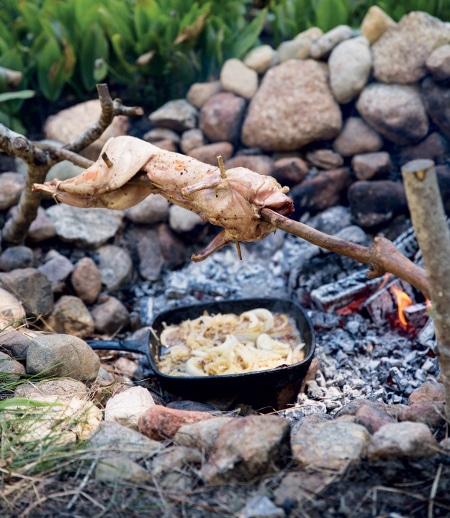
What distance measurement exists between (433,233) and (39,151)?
334cm

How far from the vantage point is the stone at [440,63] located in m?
5.75

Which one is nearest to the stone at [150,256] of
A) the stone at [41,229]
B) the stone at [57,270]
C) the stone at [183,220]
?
the stone at [183,220]

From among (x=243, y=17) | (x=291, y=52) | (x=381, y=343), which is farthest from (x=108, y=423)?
(x=243, y=17)

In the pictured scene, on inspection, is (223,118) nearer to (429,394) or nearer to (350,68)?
(350,68)

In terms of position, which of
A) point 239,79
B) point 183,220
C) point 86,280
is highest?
point 239,79

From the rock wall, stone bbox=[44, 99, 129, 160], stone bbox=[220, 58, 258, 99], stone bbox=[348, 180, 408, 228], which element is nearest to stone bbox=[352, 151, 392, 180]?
the rock wall

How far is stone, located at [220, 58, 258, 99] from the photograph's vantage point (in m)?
6.81

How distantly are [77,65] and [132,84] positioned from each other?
747 millimetres

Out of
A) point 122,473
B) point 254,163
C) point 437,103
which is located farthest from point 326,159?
point 122,473

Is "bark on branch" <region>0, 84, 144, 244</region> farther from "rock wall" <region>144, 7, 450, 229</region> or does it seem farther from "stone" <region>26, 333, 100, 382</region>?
"rock wall" <region>144, 7, 450, 229</region>

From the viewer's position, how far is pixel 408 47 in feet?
20.0

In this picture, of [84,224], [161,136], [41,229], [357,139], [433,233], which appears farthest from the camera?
[161,136]

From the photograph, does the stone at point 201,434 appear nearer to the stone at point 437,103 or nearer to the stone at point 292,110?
the stone at point 292,110

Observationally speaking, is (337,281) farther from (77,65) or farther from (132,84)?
(77,65)
